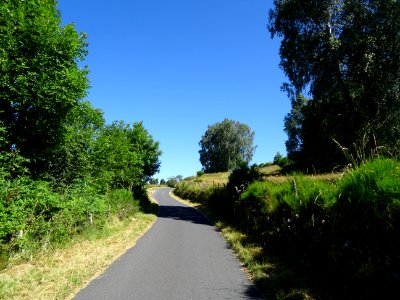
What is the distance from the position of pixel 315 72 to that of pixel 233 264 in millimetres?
15170

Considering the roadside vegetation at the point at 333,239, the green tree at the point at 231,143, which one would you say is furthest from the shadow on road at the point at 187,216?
the green tree at the point at 231,143

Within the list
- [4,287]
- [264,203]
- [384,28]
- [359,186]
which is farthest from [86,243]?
[384,28]

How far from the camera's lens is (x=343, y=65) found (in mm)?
20172

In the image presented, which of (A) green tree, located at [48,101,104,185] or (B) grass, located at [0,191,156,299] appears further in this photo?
(A) green tree, located at [48,101,104,185]

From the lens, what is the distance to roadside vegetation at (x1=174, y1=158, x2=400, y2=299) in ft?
17.7

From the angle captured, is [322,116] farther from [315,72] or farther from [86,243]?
[86,243]

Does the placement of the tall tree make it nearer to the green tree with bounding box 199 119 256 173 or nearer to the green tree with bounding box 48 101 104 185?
the green tree with bounding box 48 101 104 185

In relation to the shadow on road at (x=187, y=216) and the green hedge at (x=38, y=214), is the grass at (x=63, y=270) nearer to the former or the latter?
the green hedge at (x=38, y=214)

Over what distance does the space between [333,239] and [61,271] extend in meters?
6.39

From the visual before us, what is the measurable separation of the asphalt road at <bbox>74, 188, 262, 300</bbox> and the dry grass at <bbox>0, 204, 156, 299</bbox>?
1.06ft

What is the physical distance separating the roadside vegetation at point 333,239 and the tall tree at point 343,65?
8369 mm

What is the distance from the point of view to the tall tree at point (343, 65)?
1820 centimetres

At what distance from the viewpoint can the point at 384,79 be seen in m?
18.3

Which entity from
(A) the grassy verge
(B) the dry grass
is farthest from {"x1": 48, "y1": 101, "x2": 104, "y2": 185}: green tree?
(A) the grassy verge
